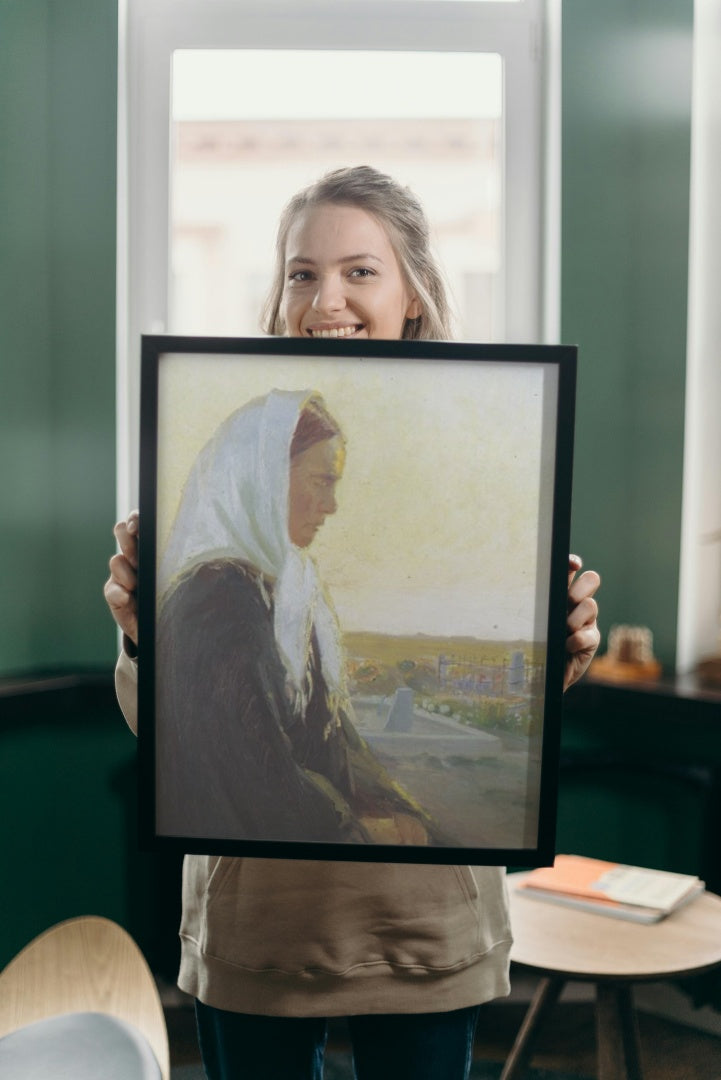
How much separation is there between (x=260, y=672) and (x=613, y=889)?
3.95ft

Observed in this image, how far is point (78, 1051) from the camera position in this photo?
2.60ft

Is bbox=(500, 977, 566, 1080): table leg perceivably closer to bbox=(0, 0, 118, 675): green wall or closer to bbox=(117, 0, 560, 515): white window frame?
bbox=(0, 0, 118, 675): green wall

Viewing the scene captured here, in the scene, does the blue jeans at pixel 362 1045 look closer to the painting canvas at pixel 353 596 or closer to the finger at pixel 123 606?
the painting canvas at pixel 353 596

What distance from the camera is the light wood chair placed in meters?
0.84

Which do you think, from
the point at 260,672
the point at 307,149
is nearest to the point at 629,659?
the point at 307,149

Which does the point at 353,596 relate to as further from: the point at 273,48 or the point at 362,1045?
the point at 273,48

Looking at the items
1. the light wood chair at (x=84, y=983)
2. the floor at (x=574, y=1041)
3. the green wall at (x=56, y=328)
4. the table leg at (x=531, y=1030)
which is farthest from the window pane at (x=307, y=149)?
the light wood chair at (x=84, y=983)

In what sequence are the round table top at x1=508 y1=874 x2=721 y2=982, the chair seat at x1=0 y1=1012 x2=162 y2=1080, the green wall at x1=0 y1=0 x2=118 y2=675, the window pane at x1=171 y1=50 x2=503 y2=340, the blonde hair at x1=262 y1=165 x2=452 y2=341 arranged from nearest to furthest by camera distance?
the chair seat at x1=0 y1=1012 x2=162 y2=1080
the blonde hair at x1=262 y1=165 x2=452 y2=341
the round table top at x1=508 y1=874 x2=721 y2=982
the green wall at x1=0 y1=0 x2=118 y2=675
the window pane at x1=171 y1=50 x2=503 y2=340

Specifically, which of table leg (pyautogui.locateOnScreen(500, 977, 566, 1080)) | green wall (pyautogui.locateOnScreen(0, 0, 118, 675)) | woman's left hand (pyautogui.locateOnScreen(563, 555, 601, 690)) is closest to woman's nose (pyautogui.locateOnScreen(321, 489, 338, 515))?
woman's left hand (pyautogui.locateOnScreen(563, 555, 601, 690))

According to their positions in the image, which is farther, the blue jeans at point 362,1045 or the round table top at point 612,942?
the round table top at point 612,942

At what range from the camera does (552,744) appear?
3.15 feet

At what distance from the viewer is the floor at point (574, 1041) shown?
233cm

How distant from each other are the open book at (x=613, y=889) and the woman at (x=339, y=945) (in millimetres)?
812

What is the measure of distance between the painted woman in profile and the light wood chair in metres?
0.12
